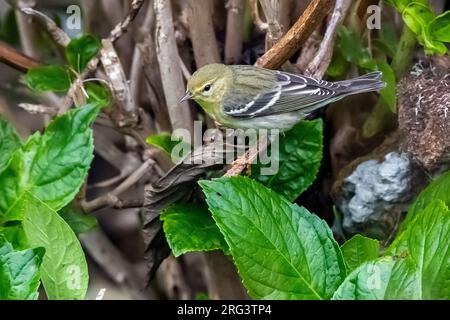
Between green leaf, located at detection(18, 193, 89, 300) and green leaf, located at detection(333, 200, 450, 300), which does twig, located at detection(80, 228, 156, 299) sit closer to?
green leaf, located at detection(18, 193, 89, 300)

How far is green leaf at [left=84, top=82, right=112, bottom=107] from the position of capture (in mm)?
2423

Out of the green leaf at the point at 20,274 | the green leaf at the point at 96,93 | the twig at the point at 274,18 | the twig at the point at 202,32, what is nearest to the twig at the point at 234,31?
the twig at the point at 202,32

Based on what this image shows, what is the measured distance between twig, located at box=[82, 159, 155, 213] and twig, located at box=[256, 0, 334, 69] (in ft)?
1.92

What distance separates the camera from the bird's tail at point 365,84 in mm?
2293

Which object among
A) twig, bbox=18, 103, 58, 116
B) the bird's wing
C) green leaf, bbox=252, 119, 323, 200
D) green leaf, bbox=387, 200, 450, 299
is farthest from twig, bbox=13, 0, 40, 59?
green leaf, bbox=387, 200, 450, 299

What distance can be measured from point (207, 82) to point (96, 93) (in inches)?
13.3

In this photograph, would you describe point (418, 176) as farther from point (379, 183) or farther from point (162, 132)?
point (162, 132)

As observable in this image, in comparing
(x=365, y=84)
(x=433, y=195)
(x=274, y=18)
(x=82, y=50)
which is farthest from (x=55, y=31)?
(x=433, y=195)

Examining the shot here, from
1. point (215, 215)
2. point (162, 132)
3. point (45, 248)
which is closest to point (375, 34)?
point (162, 132)

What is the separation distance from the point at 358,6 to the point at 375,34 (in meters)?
0.14

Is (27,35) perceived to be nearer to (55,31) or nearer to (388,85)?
(55,31)

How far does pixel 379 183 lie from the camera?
2.40m

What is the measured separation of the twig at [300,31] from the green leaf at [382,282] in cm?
73

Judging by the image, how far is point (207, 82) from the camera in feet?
7.91
